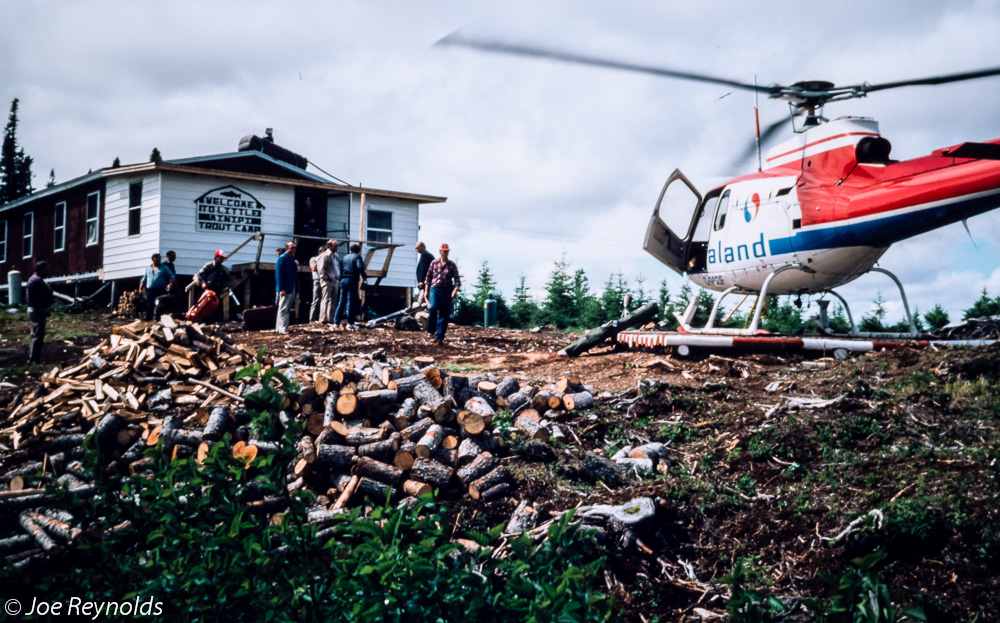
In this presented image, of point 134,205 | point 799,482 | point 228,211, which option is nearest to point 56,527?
point 799,482

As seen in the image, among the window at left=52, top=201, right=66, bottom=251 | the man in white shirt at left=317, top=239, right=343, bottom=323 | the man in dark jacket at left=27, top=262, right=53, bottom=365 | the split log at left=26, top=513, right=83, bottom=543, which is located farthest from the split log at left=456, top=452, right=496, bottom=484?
the window at left=52, top=201, right=66, bottom=251

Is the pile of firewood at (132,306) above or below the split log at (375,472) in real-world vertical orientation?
above

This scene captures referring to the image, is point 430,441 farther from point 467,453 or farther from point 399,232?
point 399,232

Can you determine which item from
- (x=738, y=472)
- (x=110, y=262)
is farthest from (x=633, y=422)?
(x=110, y=262)

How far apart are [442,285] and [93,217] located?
50.1 feet

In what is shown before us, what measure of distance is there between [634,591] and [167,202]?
1852cm

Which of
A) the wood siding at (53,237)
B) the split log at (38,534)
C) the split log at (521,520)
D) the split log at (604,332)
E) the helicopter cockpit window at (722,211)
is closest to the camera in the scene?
the split log at (521,520)

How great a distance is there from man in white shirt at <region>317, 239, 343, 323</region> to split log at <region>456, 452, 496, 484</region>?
1080 centimetres

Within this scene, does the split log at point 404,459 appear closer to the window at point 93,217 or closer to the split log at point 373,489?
the split log at point 373,489

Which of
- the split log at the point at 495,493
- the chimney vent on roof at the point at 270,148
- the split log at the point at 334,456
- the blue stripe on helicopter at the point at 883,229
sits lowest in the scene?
the split log at the point at 495,493

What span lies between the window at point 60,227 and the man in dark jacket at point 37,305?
14815 mm

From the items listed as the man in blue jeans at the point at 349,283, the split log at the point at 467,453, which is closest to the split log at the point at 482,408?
the split log at the point at 467,453

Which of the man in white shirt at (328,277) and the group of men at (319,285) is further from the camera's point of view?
the man in white shirt at (328,277)

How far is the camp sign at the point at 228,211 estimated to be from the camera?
19.2m
